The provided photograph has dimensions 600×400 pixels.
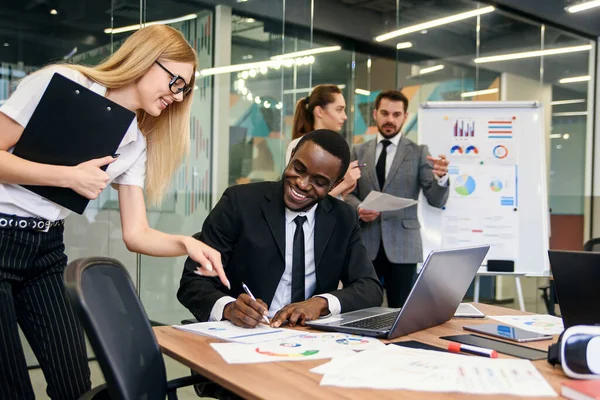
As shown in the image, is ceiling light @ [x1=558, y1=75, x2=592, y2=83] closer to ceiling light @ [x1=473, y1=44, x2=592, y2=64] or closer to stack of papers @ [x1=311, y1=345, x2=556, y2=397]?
ceiling light @ [x1=473, y1=44, x2=592, y2=64]

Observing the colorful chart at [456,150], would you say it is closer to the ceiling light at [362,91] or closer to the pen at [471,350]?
the pen at [471,350]

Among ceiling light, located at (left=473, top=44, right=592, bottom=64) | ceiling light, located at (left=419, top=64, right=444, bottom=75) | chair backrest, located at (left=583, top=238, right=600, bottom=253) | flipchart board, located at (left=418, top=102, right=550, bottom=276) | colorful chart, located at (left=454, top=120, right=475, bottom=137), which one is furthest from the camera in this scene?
ceiling light, located at (left=473, top=44, right=592, bottom=64)

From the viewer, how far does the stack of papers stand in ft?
3.61

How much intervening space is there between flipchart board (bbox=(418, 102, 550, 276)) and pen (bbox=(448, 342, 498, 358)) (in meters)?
2.92

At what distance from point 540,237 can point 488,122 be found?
93 centimetres

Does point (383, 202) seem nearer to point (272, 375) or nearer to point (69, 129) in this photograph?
point (69, 129)

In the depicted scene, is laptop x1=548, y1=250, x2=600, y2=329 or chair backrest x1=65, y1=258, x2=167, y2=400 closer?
chair backrest x1=65, y1=258, x2=167, y2=400

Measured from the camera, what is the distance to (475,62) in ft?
21.6

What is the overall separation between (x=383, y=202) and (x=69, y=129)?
6.98ft

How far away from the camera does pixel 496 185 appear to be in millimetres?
4449

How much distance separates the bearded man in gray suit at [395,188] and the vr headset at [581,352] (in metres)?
2.43

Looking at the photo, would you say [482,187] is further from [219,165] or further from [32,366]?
[32,366]

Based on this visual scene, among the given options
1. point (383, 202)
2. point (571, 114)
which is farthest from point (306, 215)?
point (571, 114)

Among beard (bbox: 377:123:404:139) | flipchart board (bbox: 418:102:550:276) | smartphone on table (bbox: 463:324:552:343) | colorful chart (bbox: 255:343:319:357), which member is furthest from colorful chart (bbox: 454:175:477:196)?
colorful chart (bbox: 255:343:319:357)
